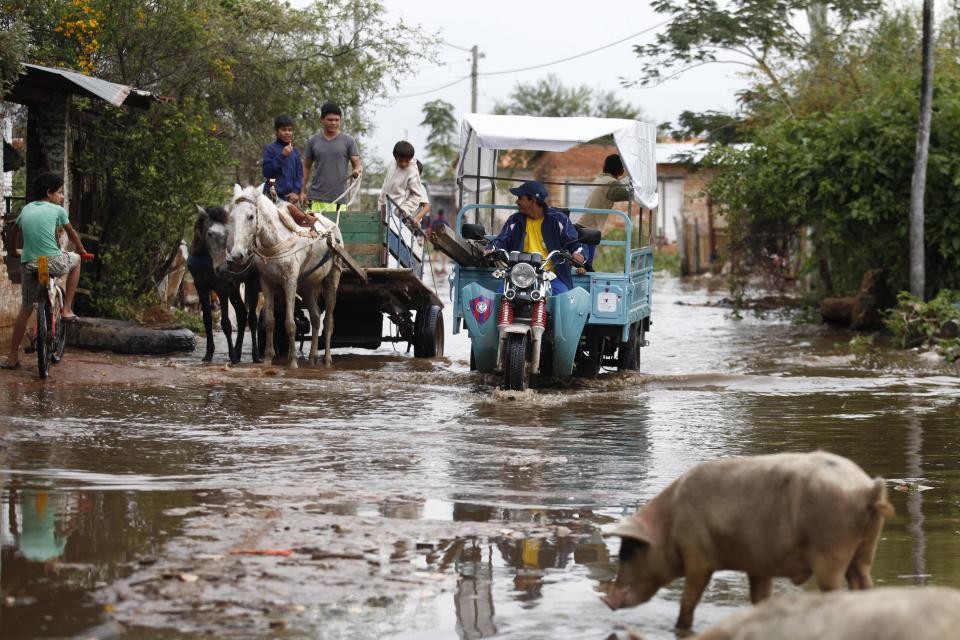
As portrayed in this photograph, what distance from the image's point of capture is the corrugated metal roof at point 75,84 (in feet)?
46.7

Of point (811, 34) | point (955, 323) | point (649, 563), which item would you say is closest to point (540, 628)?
point (649, 563)

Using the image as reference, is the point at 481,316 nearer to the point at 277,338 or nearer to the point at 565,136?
the point at 565,136

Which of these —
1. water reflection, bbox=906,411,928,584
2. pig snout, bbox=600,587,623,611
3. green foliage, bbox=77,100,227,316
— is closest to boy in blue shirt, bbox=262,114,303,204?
green foliage, bbox=77,100,227,316

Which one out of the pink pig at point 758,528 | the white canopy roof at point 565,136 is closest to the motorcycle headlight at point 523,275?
the white canopy roof at point 565,136

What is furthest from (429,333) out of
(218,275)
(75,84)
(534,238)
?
(75,84)

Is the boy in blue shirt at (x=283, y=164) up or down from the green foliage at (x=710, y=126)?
down

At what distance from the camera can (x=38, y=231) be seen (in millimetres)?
12125

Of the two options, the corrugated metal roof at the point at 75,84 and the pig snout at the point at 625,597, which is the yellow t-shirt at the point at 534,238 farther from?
the pig snout at the point at 625,597

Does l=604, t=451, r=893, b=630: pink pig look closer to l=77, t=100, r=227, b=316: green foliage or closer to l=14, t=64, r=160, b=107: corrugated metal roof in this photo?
l=14, t=64, r=160, b=107: corrugated metal roof

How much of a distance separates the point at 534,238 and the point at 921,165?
26.9ft

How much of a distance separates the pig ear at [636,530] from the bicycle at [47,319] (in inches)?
314

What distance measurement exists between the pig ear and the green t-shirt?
8.36 metres

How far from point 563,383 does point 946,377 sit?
432 cm

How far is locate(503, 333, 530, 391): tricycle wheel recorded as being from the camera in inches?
473
